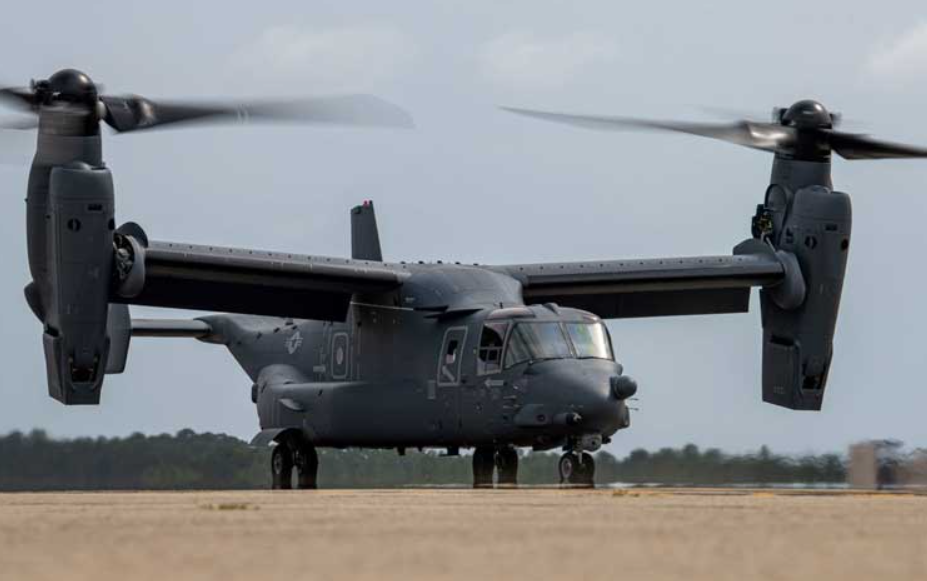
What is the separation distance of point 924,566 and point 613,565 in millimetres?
1575

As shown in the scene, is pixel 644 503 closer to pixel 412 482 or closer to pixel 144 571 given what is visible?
pixel 144 571

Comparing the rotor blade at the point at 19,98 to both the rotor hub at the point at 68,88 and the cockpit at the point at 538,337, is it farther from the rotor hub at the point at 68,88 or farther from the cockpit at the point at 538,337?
the cockpit at the point at 538,337

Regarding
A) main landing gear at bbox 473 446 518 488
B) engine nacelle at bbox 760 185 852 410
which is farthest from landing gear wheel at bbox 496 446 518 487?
engine nacelle at bbox 760 185 852 410

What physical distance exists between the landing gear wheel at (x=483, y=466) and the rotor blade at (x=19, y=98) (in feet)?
29.4

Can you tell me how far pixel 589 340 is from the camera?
25484mm

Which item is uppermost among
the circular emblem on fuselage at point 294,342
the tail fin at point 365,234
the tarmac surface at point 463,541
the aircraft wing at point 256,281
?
the tail fin at point 365,234

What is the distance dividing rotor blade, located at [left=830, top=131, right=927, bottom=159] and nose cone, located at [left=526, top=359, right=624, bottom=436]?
23.0 ft

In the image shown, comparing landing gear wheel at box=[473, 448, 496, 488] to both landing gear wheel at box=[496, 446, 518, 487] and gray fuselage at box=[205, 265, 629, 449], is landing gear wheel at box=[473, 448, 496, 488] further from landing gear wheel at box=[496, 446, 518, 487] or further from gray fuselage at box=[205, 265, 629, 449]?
gray fuselage at box=[205, 265, 629, 449]

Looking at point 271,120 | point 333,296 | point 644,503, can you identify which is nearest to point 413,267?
point 333,296

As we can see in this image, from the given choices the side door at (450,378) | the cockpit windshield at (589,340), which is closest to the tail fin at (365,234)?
the side door at (450,378)

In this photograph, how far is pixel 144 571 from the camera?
26.9ft

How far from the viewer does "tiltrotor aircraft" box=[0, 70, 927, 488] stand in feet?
80.5

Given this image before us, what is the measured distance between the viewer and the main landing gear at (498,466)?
2797 cm

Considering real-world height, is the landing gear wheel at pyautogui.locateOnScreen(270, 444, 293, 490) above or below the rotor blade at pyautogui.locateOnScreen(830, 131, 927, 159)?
below
